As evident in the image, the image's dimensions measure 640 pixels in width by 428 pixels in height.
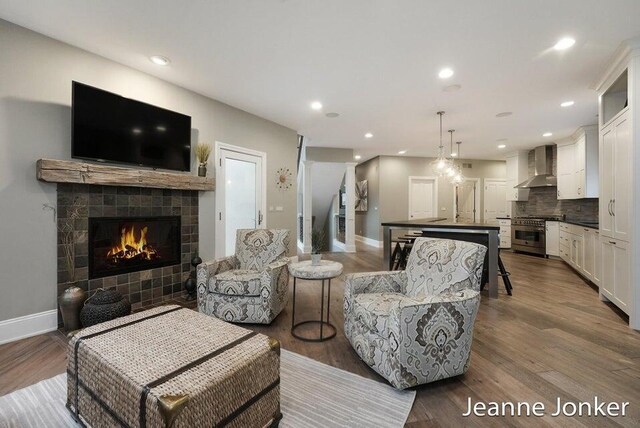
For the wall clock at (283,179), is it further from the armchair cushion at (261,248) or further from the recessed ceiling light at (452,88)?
the recessed ceiling light at (452,88)

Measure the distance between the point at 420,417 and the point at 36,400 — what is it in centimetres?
222

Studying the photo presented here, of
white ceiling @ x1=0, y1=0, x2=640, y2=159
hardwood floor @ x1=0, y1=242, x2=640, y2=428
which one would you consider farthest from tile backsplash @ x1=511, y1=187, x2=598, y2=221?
hardwood floor @ x1=0, y1=242, x2=640, y2=428

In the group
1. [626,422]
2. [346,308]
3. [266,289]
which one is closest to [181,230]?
[266,289]

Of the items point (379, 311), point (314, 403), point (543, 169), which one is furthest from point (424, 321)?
point (543, 169)

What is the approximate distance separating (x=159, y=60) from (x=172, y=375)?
314cm

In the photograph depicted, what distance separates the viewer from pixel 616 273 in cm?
301

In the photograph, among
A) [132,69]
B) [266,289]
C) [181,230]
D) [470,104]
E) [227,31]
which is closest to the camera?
[227,31]

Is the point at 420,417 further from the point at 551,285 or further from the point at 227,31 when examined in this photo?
the point at 551,285

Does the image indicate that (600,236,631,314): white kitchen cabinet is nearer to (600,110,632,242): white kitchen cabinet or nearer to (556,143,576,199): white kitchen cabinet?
(600,110,632,242): white kitchen cabinet

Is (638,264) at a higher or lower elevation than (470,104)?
lower

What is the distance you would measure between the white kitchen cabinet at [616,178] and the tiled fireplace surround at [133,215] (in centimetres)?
485

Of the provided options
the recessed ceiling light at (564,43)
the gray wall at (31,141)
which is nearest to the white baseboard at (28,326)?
the gray wall at (31,141)

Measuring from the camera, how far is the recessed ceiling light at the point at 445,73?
3.13 m

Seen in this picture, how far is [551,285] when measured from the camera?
4.18 m
